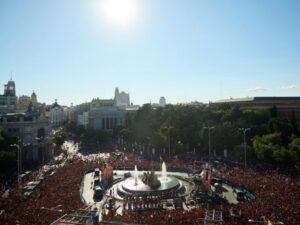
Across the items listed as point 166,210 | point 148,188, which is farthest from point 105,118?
point 166,210

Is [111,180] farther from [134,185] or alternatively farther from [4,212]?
[4,212]

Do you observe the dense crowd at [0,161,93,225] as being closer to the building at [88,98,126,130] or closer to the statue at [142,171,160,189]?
the statue at [142,171,160,189]

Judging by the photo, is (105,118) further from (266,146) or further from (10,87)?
(266,146)

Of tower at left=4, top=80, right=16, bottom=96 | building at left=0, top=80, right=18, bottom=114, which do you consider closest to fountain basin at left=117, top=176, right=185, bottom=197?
building at left=0, top=80, right=18, bottom=114

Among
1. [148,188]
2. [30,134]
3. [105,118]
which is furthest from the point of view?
[105,118]

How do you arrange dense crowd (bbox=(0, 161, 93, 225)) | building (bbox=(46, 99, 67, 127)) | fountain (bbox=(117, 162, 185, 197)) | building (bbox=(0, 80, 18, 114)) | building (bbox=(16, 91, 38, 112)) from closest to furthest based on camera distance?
1. dense crowd (bbox=(0, 161, 93, 225))
2. fountain (bbox=(117, 162, 185, 197))
3. building (bbox=(0, 80, 18, 114))
4. building (bbox=(16, 91, 38, 112))
5. building (bbox=(46, 99, 67, 127))

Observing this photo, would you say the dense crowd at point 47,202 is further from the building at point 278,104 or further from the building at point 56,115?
the building at point 56,115

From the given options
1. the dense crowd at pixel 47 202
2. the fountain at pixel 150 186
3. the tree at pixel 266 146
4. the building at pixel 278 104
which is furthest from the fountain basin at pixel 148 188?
the building at pixel 278 104
